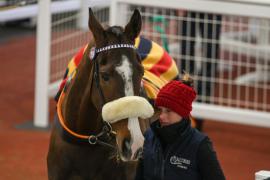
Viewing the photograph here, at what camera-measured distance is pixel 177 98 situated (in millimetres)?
3203

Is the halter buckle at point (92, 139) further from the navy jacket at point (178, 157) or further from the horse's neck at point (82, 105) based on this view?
the navy jacket at point (178, 157)

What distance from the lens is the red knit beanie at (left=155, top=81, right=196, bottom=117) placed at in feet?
10.4

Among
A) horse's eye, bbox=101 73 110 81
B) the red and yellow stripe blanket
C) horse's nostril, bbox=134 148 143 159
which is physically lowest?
the red and yellow stripe blanket

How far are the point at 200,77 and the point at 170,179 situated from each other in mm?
3589

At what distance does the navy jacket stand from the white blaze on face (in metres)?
0.14

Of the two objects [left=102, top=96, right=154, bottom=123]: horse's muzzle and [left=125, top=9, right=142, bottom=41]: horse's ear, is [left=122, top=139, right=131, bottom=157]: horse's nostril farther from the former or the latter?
[left=125, top=9, right=142, bottom=41]: horse's ear

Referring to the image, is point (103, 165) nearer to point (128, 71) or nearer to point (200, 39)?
point (128, 71)

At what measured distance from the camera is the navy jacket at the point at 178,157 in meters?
3.18

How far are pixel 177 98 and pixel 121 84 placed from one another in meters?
0.26

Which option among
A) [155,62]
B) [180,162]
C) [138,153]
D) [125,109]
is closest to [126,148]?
[138,153]

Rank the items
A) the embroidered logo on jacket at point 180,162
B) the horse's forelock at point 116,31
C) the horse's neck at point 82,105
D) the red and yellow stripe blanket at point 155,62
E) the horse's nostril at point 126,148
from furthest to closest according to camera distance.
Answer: the red and yellow stripe blanket at point 155,62
the horse's neck at point 82,105
the horse's forelock at point 116,31
the embroidered logo on jacket at point 180,162
the horse's nostril at point 126,148

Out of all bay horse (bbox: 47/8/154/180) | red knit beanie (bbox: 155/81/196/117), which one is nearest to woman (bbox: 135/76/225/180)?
red knit beanie (bbox: 155/81/196/117)

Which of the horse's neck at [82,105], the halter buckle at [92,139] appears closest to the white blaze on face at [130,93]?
the horse's neck at [82,105]

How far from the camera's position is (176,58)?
717cm
